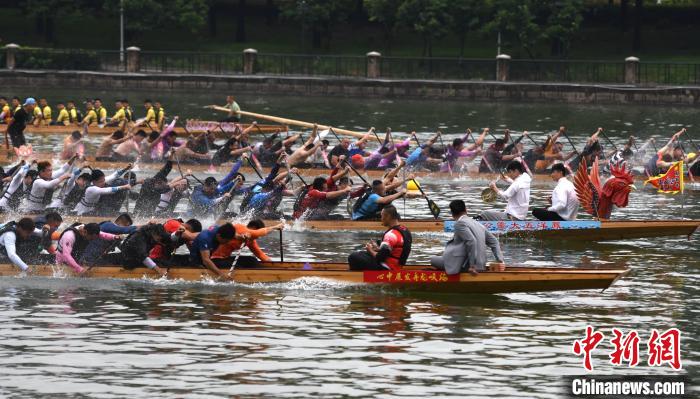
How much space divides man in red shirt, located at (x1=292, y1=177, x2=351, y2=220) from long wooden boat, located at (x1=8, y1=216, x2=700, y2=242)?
0.20m

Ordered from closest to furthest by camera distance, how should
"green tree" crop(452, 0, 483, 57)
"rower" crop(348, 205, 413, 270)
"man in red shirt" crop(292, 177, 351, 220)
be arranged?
1. "rower" crop(348, 205, 413, 270)
2. "man in red shirt" crop(292, 177, 351, 220)
3. "green tree" crop(452, 0, 483, 57)

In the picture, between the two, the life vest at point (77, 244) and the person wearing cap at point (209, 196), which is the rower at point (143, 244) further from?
the person wearing cap at point (209, 196)

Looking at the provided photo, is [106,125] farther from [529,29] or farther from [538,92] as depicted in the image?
[529,29]

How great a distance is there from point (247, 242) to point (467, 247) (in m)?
3.94

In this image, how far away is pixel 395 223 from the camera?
23156 mm

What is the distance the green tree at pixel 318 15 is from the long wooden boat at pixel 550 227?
179 feet

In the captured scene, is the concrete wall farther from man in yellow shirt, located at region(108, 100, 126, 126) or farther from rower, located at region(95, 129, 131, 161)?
rower, located at region(95, 129, 131, 161)

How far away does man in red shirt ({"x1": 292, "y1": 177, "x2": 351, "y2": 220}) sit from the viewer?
3072 cm

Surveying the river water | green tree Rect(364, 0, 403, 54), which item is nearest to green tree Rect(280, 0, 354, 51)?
green tree Rect(364, 0, 403, 54)

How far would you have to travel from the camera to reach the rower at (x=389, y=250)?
23031 millimetres

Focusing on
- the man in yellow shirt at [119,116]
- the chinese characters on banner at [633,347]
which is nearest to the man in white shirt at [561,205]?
the chinese characters on banner at [633,347]

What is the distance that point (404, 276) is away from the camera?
77.6 feet

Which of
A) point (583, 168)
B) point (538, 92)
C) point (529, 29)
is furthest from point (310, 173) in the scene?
point (529, 29)

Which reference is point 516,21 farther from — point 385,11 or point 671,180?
point 671,180
